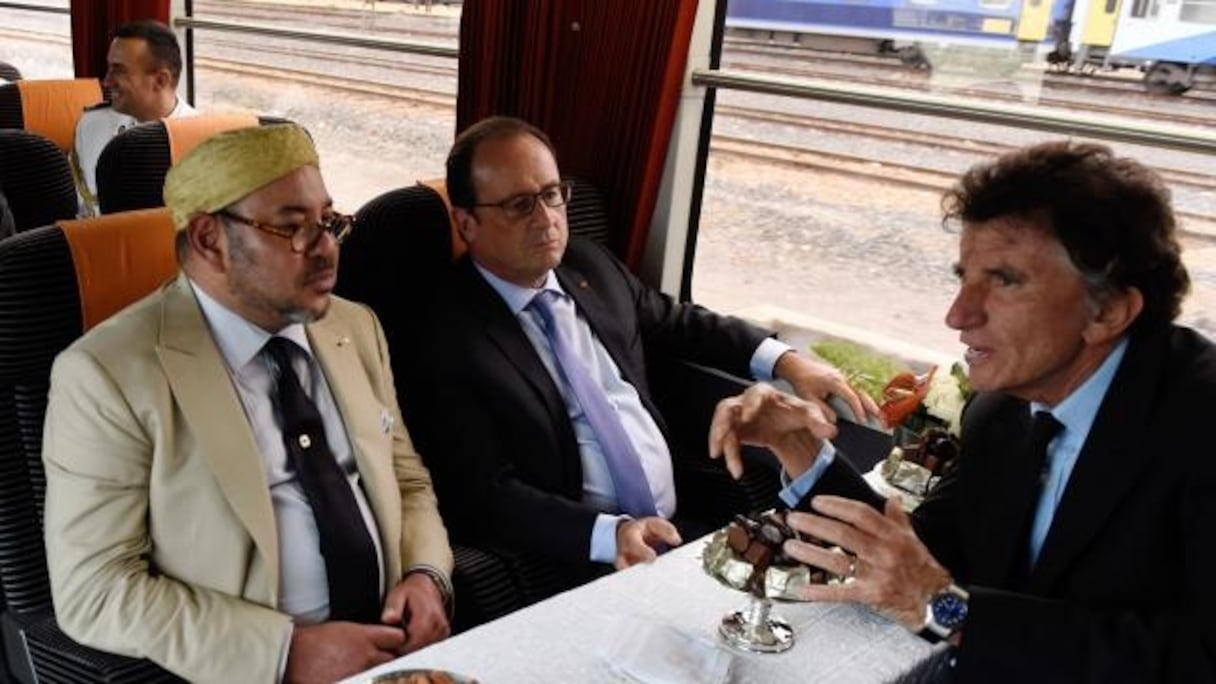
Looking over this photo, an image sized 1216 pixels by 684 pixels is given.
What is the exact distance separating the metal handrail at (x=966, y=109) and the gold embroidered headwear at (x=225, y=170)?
4.90 ft

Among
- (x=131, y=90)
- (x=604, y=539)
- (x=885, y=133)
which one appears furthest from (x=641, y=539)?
(x=131, y=90)

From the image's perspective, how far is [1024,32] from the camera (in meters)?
2.73

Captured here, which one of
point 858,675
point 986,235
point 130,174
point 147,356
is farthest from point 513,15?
point 858,675

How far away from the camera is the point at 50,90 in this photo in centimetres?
457

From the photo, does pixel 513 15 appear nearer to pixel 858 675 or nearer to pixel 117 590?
pixel 117 590

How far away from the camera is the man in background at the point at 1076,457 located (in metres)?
1.30

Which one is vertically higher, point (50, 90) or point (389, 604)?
point (50, 90)

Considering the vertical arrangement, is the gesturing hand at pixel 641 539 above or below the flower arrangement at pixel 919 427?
below

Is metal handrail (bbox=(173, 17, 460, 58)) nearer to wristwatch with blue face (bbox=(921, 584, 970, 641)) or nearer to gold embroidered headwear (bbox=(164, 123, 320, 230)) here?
gold embroidered headwear (bbox=(164, 123, 320, 230))

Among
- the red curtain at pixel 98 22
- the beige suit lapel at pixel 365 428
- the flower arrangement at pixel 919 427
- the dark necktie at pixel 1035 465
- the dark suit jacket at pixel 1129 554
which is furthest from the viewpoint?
the red curtain at pixel 98 22

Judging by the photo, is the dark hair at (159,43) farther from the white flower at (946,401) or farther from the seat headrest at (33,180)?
the white flower at (946,401)

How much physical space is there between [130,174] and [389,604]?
5.73 ft

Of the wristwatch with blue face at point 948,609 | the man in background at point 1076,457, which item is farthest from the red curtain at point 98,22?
the wristwatch with blue face at point 948,609

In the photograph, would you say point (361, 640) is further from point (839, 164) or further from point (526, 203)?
point (839, 164)
